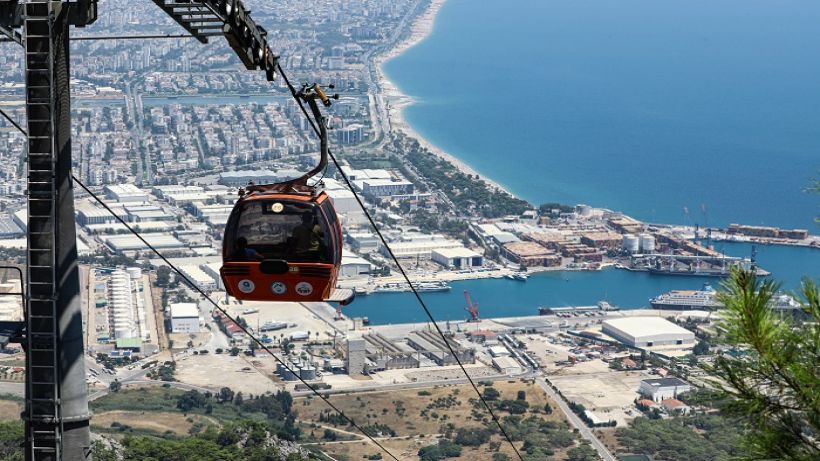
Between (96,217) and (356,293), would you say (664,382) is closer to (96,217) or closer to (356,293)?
(356,293)

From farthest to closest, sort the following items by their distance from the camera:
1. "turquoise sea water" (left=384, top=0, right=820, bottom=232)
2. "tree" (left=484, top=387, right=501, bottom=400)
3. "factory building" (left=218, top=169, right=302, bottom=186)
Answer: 1. "turquoise sea water" (left=384, top=0, right=820, bottom=232)
2. "factory building" (left=218, top=169, right=302, bottom=186)
3. "tree" (left=484, top=387, right=501, bottom=400)

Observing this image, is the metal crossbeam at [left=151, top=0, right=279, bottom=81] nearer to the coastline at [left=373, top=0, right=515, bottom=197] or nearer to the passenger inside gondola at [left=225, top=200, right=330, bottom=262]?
the passenger inside gondola at [left=225, top=200, right=330, bottom=262]

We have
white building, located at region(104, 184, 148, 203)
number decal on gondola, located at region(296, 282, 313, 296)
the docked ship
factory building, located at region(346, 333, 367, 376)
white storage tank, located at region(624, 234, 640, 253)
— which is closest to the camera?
number decal on gondola, located at region(296, 282, 313, 296)

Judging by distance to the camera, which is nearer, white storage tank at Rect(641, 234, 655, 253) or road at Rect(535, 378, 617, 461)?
road at Rect(535, 378, 617, 461)

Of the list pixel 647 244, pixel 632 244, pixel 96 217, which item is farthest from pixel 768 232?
pixel 96 217

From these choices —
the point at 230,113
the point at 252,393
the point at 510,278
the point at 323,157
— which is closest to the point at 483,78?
the point at 230,113

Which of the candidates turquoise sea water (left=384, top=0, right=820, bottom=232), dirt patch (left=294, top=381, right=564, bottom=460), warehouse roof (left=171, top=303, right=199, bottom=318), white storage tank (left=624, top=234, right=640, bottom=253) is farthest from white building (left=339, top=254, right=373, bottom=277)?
turquoise sea water (left=384, top=0, right=820, bottom=232)

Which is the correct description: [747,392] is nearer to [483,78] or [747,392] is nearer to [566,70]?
[483,78]

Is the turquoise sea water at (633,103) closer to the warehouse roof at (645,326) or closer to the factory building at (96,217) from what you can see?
the factory building at (96,217)
